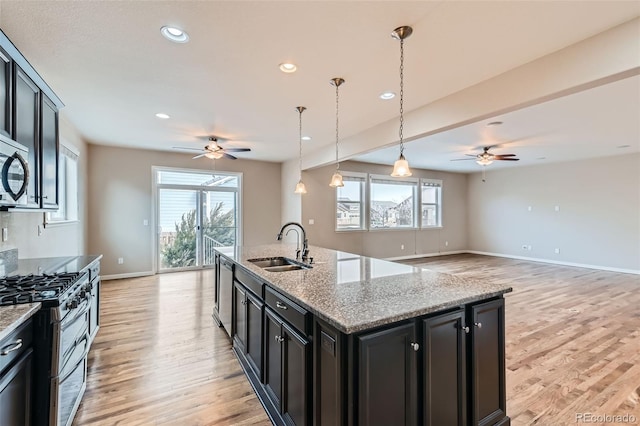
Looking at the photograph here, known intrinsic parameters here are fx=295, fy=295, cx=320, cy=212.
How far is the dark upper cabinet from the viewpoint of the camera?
190 cm

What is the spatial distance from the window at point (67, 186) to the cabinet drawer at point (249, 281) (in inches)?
118

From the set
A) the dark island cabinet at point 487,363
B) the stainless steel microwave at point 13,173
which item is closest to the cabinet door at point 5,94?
the stainless steel microwave at point 13,173

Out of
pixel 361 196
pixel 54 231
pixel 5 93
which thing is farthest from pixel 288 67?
pixel 361 196

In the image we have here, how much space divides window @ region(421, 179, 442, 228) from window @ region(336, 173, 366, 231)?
2283mm

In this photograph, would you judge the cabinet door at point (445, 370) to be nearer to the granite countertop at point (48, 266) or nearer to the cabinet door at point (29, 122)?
the granite countertop at point (48, 266)

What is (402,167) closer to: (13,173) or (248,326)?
(248,326)

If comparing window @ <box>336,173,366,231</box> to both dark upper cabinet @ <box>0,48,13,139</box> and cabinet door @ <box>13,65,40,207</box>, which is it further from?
dark upper cabinet @ <box>0,48,13,139</box>

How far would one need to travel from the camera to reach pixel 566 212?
24.3ft

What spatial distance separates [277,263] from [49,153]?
7.46 ft

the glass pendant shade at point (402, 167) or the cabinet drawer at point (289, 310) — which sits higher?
the glass pendant shade at point (402, 167)

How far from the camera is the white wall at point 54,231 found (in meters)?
2.75

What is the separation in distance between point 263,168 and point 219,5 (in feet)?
17.9

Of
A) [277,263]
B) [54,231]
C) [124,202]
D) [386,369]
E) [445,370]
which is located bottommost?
[445,370]

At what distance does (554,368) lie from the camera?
8.46ft
